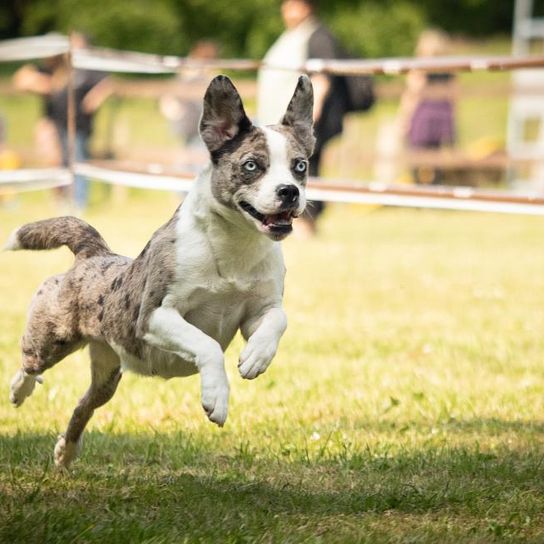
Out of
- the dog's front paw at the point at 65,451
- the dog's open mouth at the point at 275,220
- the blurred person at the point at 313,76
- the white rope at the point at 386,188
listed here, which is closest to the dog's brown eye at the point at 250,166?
the dog's open mouth at the point at 275,220

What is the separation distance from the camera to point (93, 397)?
527cm

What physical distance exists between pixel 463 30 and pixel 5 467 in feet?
127

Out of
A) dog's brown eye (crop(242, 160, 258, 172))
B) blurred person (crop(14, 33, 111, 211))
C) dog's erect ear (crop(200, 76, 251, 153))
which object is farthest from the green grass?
blurred person (crop(14, 33, 111, 211))

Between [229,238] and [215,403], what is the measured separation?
2.43 feet

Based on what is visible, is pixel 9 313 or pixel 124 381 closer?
pixel 124 381

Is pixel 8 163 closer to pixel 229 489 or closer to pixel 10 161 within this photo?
pixel 10 161

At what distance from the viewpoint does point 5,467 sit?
490 cm

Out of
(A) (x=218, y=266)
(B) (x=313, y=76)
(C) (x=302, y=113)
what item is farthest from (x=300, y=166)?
(B) (x=313, y=76)

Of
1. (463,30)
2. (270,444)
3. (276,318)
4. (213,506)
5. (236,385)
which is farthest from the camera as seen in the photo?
(463,30)

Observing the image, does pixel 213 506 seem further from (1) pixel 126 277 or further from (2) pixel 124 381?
(2) pixel 124 381

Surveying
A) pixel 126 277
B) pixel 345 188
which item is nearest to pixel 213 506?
pixel 126 277

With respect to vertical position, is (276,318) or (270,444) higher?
(276,318)

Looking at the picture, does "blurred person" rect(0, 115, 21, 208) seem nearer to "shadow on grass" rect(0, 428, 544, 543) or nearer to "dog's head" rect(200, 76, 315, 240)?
"shadow on grass" rect(0, 428, 544, 543)

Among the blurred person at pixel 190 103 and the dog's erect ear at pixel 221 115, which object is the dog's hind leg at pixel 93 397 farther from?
the blurred person at pixel 190 103
